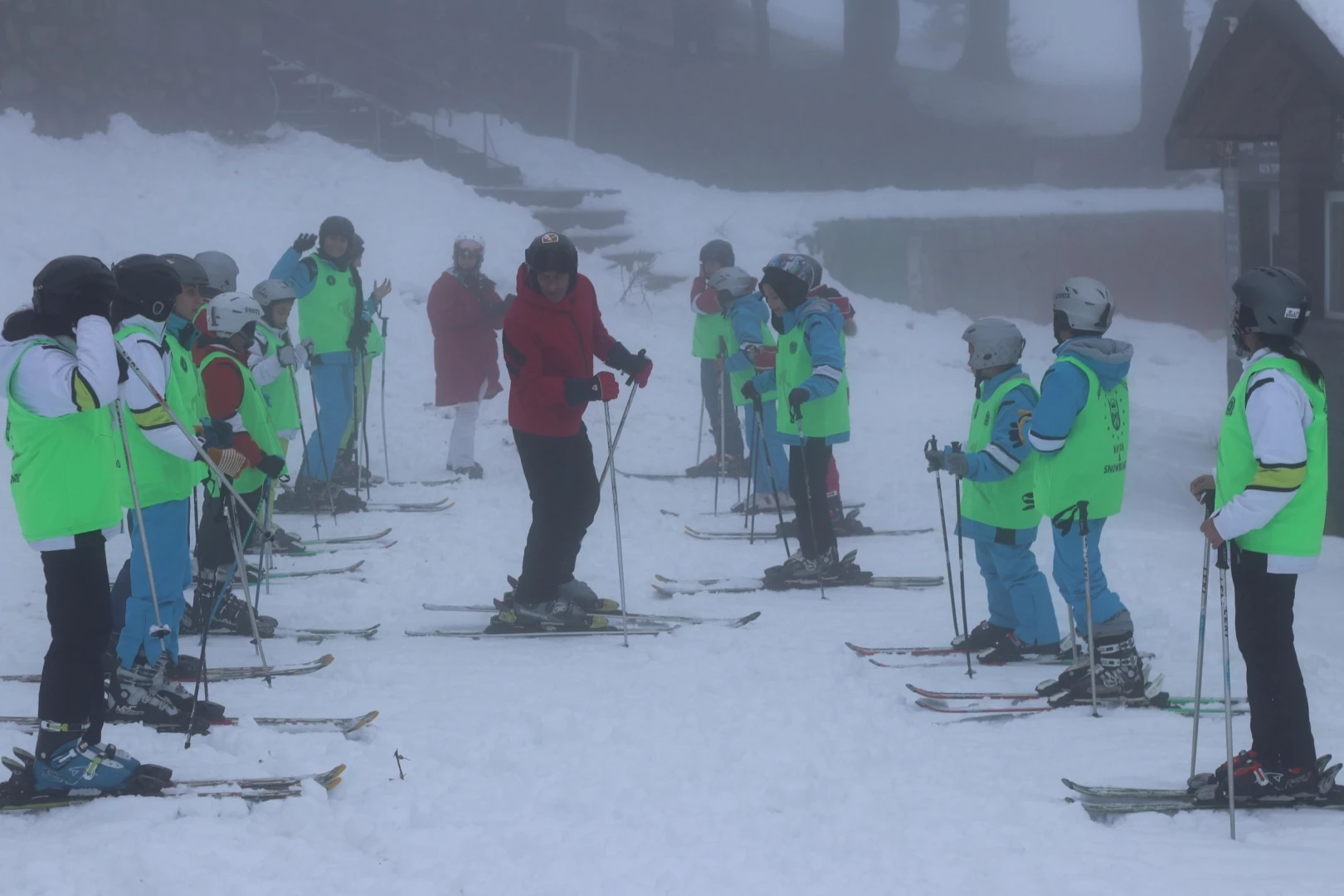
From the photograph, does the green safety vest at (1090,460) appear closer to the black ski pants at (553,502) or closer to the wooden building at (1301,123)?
the black ski pants at (553,502)

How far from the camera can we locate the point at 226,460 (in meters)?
5.67

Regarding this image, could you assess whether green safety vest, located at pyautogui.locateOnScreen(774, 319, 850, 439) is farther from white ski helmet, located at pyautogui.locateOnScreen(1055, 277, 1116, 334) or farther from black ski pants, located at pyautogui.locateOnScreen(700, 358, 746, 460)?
black ski pants, located at pyautogui.locateOnScreen(700, 358, 746, 460)

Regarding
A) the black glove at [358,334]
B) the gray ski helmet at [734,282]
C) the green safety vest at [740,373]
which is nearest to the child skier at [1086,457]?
the green safety vest at [740,373]

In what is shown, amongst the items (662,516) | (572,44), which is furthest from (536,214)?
(662,516)

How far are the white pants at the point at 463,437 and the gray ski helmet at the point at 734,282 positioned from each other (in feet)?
8.49

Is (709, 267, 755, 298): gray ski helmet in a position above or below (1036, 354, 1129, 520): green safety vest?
above

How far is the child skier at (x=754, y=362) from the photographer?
920 cm

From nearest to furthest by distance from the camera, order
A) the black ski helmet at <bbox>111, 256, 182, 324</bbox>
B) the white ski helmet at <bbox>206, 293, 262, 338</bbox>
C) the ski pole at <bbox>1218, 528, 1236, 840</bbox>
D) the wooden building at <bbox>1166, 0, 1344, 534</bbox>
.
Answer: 1. the ski pole at <bbox>1218, 528, 1236, 840</bbox>
2. the black ski helmet at <bbox>111, 256, 182, 324</bbox>
3. the white ski helmet at <bbox>206, 293, 262, 338</bbox>
4. the wooden building at <bbox>1166, 0, 1344, 534</bbox>

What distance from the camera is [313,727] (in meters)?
4.98

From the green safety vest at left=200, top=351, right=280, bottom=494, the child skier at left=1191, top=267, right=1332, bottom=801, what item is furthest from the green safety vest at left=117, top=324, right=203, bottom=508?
the child skier at left=1191, top=267, right=1332, bottom=801

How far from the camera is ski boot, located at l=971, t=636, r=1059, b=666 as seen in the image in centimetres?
598

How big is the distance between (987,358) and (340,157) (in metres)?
15.9

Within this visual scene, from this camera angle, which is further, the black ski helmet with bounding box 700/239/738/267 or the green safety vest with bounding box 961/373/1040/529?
the black ski helmet with bounding box 700/239/738/267

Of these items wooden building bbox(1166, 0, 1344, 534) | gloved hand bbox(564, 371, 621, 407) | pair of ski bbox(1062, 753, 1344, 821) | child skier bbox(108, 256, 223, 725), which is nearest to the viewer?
pair of ski bbox(1062, 753, 1344, 821)
